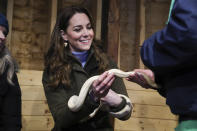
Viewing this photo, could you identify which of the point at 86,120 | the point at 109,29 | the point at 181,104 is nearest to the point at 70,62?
the point at 86,120

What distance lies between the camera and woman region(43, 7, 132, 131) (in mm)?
1499

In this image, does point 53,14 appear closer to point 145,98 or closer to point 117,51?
point 117,51

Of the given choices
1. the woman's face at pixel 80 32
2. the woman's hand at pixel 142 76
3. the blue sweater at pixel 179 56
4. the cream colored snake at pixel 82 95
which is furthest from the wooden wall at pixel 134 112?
the blue sweater at pixel 179 56

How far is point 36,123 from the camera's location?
7.66 ft

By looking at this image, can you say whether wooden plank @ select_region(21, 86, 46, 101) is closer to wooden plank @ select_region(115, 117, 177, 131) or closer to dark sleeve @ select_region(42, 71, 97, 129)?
dark sleeve @ select_region(42, 71, 97, 129)

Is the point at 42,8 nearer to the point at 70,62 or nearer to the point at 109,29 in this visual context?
the point at 109,29

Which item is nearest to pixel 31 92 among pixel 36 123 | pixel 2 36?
pixel 36 123

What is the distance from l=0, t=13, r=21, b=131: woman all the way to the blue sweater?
1.28 metres

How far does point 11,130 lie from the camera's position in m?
1.84

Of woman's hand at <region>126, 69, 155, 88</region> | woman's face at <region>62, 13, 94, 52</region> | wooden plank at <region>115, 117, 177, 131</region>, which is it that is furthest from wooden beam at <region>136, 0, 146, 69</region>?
woman's hand at <region>126, 69, 155, 88</region>

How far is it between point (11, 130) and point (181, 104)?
1.36m

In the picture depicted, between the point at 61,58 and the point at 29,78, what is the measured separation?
70 centimetres

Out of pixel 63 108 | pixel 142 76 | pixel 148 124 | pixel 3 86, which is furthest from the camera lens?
pixel 148 124

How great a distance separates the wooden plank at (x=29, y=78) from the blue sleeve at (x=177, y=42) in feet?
5.49
